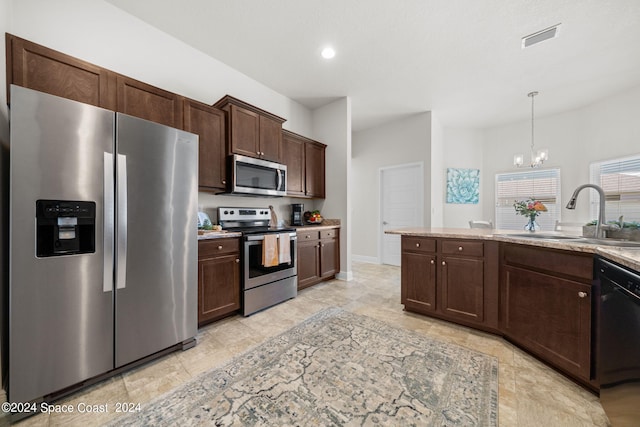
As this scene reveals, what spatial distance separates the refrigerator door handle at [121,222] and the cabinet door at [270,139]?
1.67 m

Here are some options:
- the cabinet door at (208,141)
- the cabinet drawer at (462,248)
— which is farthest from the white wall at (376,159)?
the cabinet door at (208,141)

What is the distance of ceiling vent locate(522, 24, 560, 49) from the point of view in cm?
239

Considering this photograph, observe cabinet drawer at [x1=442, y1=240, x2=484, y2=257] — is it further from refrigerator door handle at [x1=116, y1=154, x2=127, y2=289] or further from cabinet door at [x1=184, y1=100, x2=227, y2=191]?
refrigerator door handle at [x1=116, y1=154, x2=127, y2=289]

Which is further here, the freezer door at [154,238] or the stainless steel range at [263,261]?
the stainless steel range at [263,261]

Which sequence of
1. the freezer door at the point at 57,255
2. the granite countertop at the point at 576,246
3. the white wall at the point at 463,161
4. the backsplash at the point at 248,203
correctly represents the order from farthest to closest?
the white wall at the point at 463,161
the backsplash at the point at 248,203
the freezer door at the point at 57,255
the granite countertop at the point at 576,246

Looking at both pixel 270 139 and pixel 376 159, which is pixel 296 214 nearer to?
pixel 270 139

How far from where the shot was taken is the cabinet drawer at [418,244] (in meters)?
2.40

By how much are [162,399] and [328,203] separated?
10.6ft

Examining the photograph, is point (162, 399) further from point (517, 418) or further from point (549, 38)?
point (549, 38)

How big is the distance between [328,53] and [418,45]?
104 centimetres

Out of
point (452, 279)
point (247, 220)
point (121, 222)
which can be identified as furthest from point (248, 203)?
point (452, 279)

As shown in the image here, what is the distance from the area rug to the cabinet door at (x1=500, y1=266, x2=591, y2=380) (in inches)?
15.2

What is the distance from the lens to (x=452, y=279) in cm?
229

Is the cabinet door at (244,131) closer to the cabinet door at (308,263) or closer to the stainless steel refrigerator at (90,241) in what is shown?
the stainless steel refrigerator at (90,241)
